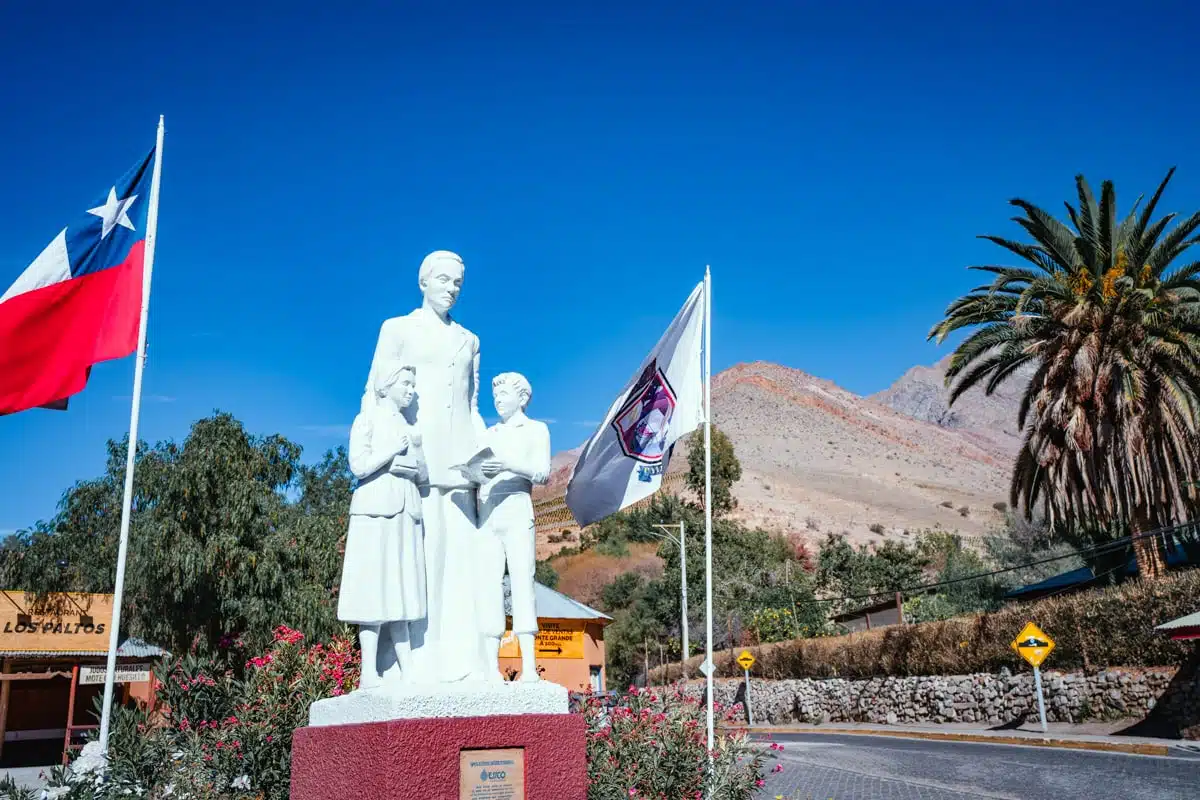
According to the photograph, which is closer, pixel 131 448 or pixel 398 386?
pixel 398 386

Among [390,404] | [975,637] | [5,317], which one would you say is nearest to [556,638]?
[975,637]

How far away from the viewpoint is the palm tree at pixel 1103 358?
67.5ft

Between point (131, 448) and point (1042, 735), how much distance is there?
1734cm

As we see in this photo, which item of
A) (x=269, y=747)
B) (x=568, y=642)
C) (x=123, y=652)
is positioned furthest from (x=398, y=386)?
(x=568, y=642)

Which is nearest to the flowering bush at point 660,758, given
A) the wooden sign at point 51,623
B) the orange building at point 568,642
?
the wooden sign at point 51,623

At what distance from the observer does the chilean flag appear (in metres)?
9.42

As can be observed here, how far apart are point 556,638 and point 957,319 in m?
16.9

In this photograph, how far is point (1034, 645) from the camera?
20.0 m

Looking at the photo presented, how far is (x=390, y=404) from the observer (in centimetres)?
595

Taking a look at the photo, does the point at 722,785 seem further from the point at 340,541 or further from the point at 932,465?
the point at 932,465

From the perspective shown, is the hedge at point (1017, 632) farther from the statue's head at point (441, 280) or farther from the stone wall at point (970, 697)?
the statue's head at point (441, 280)

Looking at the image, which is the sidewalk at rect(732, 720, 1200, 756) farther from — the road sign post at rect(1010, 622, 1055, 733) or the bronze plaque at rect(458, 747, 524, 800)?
the bronze plaque at rect(458, 747, 524, 800)

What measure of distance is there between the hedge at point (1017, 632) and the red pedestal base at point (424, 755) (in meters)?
17.7

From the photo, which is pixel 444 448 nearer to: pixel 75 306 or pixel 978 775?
pixel 75 306
